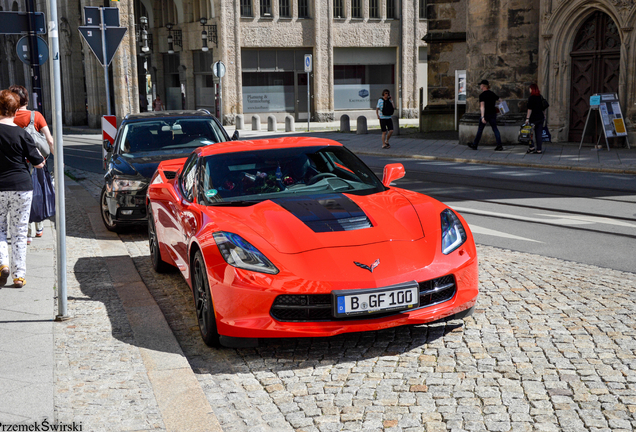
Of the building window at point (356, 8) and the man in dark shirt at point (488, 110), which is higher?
the building window at point (356, 8)

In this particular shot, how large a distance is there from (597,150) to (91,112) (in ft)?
96.3

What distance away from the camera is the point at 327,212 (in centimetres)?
527

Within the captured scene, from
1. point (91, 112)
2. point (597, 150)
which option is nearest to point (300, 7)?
point (91, 112)

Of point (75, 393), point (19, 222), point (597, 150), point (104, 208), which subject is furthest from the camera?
point (597, 150)

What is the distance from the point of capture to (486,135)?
21891 millimetres

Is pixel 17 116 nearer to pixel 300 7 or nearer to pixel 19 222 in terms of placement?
pixel 19 222

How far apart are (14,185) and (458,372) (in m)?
4.28

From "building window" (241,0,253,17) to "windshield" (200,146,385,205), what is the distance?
34670mm

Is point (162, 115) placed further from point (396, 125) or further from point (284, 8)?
point (284, 8)

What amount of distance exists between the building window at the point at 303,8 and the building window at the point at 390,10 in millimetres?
5105

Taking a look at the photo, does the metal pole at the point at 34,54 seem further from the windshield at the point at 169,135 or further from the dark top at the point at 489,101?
the dark top at the point at 489,101

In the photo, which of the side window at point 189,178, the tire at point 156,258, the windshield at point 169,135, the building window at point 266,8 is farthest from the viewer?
the building window at point 266,8

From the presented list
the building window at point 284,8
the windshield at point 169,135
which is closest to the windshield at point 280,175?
the windshield at point 169,135

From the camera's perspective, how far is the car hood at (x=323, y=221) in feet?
16.1
